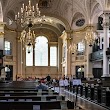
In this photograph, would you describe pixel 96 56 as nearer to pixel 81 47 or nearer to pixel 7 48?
pixel 81 47

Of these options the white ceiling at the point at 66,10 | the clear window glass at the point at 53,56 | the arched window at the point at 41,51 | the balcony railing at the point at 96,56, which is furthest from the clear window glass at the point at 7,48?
the balcony railing at the point at 96,56

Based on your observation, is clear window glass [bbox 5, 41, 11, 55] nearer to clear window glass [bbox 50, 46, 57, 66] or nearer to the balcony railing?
clear window glass [bbox 50, 46, 57, 66]

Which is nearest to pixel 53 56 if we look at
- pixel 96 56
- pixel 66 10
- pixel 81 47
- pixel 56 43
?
pixel 56 43

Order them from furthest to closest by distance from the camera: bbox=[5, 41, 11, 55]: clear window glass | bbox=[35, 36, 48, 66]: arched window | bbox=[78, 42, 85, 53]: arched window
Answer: bbox=[35, 36, 48, 66]: arched window → bbox=[5, 41, 11, 55]: clear window glass → bbox=[78, 42, 85, 53]: arched window

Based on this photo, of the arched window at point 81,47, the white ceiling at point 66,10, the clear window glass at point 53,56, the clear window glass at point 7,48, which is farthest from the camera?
the clear window glass at point 53,56

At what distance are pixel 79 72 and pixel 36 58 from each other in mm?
10418

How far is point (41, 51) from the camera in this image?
44000 millimetres

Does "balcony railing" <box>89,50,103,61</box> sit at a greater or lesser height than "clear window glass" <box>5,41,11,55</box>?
lesser

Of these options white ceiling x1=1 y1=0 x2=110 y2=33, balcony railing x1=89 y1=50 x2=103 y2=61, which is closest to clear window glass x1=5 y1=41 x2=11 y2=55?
white ceiling x1=1 y1=0 x2=110 y2=33

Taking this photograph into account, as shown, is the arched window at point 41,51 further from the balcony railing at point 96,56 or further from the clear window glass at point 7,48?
the balcony railing at point 96,56

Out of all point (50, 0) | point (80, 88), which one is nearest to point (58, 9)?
point (50, 0)

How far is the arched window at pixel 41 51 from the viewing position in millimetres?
43425

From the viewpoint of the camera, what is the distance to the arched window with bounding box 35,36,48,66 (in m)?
43.4

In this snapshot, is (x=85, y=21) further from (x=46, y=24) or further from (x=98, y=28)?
(x=46, y=24)
